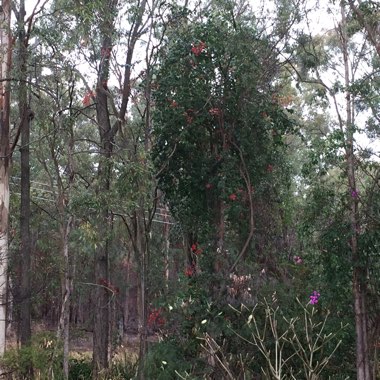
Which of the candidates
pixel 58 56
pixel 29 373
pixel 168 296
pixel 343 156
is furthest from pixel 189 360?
pixel 58 56

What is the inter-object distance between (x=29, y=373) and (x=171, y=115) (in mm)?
4738

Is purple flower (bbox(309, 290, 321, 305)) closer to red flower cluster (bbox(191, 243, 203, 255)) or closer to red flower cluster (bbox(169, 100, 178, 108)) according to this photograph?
red flower cluster (bbox(191, 243, 203, 255))

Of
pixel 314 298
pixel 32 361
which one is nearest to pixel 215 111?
pixel 314 298

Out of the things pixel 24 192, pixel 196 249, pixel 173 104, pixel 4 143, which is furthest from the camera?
pixel 24 192

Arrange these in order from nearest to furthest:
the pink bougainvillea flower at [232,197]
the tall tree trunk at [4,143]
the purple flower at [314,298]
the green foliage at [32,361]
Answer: the purple flower at [314,298] < the green foliage at [32,361] < the tall tree trunk at [4,143] < the pink bougainvillea flower at [232,197]

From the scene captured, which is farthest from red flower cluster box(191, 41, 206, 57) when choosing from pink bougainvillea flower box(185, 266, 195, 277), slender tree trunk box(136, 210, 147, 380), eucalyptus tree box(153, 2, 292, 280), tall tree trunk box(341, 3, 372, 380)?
pink bougainvillea flower box(185, 266, 195, 277)

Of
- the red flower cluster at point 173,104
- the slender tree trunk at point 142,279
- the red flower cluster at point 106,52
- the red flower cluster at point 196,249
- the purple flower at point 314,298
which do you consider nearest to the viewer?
the purple flower at point 314,298

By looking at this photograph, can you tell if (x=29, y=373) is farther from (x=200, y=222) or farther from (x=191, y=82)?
(x=191, y=82)

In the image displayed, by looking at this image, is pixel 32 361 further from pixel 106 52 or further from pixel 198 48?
pixel 198 48

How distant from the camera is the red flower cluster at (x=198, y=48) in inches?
380

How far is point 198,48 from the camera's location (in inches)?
381

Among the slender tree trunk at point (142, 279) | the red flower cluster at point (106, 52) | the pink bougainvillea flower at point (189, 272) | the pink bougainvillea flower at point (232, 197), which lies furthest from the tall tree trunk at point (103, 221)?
the pink bougainvillea flower at point (232, 197)

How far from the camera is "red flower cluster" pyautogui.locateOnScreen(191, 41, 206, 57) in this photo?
965cm

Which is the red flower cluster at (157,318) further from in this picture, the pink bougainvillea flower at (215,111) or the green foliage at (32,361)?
the pink bougainvillea flower at (215,111)
